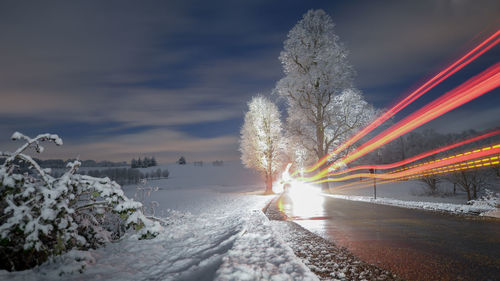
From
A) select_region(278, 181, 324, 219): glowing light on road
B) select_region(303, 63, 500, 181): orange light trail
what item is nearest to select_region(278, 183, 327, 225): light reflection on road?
select_region(278, 181, 324, 219): glowing light on road

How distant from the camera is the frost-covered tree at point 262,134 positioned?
26359 mm

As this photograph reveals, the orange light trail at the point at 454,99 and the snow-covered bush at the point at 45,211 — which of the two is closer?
the snow-covered bush at the point at 45,211

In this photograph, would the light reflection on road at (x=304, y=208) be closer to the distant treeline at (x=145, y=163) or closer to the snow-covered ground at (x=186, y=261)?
the snow-covered ground at (x=186, y=261)

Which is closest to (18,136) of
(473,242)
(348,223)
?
(348,223)

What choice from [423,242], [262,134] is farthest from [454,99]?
[262,134]

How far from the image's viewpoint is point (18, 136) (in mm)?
4727

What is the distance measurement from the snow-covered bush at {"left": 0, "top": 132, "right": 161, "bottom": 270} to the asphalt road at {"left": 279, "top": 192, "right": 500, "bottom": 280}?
4.38 meters

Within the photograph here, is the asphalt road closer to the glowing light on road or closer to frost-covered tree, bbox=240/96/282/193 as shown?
the glowing light on road

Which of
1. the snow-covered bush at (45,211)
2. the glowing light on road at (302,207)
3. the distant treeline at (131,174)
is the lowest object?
the distant treeline at (131,174)

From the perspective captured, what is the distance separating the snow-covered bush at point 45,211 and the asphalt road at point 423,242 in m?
4.38

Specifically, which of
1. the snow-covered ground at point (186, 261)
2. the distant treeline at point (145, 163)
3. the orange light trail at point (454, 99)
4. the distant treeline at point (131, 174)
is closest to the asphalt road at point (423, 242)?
the snow-covered ground at point (186, 261)

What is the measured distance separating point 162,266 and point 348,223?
5.42 m

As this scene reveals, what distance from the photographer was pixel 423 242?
16.8 ft

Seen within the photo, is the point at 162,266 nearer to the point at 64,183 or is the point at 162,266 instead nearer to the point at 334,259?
the point at 64,183
